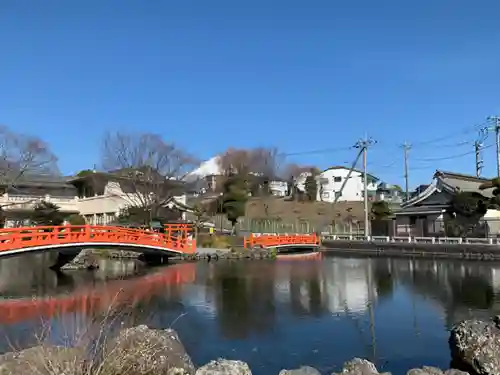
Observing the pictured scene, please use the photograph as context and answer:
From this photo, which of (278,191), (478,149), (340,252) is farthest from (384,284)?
(278,191)

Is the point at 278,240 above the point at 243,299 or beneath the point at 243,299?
above

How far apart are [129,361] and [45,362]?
89cm

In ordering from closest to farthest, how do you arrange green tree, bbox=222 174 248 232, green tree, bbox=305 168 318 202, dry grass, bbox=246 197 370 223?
green tree, bbox=222 174 248 232
dry grass, bbox=246 197 370 223
green tree, bbox=305 168 318 202

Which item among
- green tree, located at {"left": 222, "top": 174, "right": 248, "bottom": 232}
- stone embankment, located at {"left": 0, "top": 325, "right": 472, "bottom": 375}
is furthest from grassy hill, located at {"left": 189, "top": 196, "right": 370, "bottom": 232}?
stone embankment, located at {"left": 0, "top": 325, "right": 472, "bottom": 375}

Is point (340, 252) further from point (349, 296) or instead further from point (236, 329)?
point (236, 329)

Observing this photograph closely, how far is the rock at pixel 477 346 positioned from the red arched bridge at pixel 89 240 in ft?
48.4

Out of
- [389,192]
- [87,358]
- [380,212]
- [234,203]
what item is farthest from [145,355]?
[389,192]

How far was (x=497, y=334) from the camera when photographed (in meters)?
7.07

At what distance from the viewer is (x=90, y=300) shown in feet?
45.6

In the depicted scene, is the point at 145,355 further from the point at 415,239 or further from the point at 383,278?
the point at 415,239

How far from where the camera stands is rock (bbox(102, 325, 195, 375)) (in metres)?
4.79

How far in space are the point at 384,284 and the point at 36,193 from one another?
122 feet

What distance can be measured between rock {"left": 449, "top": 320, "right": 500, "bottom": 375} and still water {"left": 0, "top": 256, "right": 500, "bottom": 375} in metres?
0.73

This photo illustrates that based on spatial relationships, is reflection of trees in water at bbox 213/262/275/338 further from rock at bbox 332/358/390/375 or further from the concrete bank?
the concrete bank
